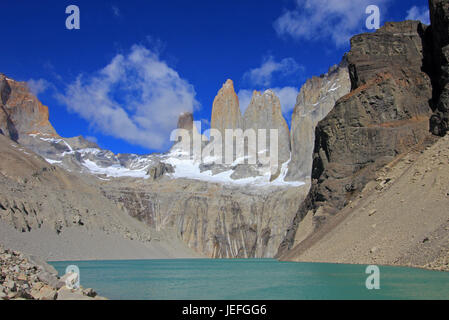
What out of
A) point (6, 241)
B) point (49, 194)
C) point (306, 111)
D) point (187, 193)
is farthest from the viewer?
point (306, 111)

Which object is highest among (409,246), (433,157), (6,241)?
(433,157)

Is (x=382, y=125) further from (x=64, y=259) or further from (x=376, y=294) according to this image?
(x=64, y=259)

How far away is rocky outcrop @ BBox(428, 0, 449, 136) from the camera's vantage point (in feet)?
129

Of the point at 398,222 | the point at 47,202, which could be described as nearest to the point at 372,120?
the point at 398,222

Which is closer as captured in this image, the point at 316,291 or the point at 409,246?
the point at 316,291

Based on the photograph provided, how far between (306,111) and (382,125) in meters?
97.1

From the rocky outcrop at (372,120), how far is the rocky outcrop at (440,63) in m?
1.37

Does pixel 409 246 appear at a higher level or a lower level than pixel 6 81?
lower

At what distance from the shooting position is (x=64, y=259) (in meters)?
52.7

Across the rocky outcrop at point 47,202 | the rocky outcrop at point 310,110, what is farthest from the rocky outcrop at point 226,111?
the rocky outcrop at point 47,202

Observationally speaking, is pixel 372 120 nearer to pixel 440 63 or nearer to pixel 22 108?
pixel 440 63

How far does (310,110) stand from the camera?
14100 cm

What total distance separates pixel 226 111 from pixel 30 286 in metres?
161

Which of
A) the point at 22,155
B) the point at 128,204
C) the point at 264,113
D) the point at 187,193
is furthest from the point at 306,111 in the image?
the point at 22,155
